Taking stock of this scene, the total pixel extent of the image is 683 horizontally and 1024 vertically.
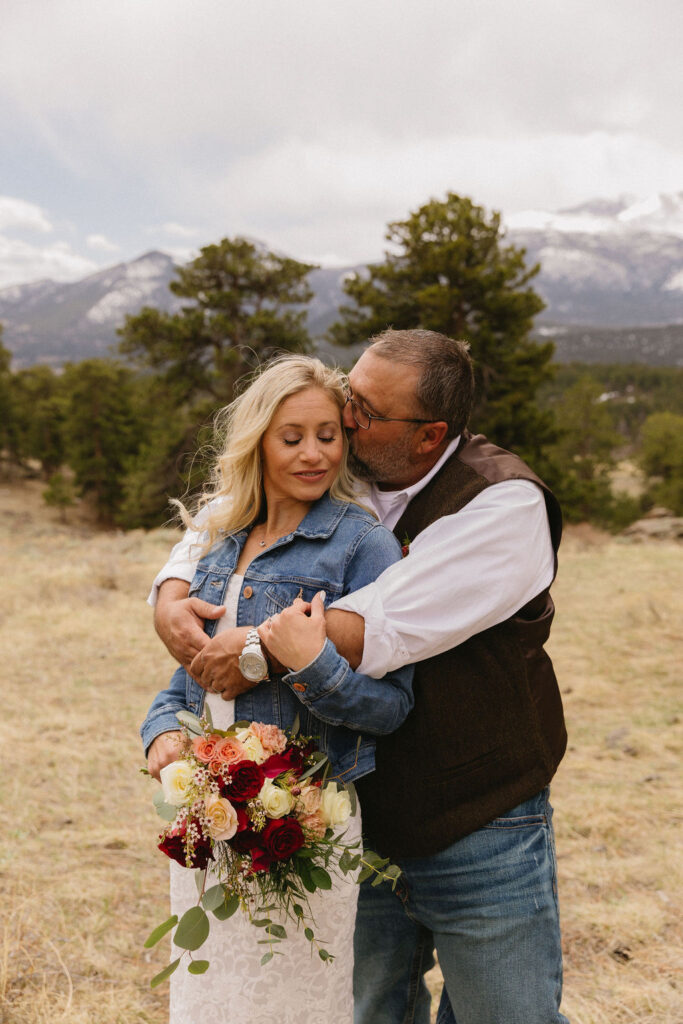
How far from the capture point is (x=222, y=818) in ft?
5.59

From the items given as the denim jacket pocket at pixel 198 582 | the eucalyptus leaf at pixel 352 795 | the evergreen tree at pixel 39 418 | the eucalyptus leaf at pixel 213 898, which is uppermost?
the denim jacket pocket at pixel 198 582

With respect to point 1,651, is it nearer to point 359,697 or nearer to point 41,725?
point 41,725

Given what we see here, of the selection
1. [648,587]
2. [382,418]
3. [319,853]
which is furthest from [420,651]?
[648,587]

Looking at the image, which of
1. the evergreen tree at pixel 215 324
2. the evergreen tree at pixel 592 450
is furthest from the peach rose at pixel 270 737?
the evergreen tree at pixel 592 450

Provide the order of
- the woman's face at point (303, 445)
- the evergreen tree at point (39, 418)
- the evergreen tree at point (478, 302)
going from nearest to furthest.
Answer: the woman's face at point (303, 445) < the evergreen tree at point (478, 302) < the evergreen tree at point (39, 418)

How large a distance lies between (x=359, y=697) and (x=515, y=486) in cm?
74

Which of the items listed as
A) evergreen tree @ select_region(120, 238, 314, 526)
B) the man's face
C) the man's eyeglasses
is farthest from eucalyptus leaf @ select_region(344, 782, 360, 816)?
evergreen tree @ select_region(120, 238, 314, 526)

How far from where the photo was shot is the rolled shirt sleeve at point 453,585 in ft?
6.05

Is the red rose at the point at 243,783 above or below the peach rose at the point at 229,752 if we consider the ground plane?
below

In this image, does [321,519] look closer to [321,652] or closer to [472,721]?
[321,652]

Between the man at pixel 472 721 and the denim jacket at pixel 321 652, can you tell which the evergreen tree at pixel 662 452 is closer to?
the man at pixel 472 721

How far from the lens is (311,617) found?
73.0 inches

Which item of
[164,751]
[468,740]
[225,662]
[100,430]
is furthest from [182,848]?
[100,430]

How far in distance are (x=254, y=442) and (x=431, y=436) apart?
57 cm
